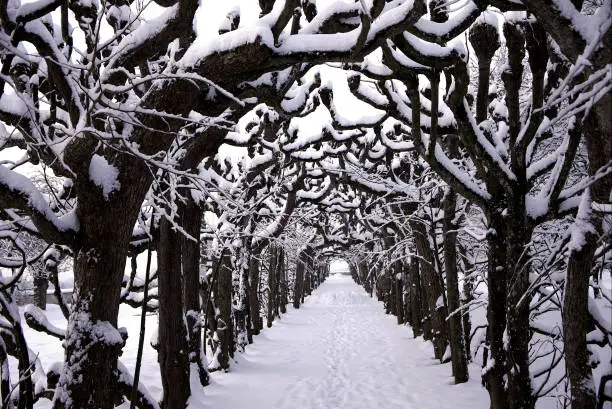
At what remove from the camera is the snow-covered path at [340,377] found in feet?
23.9

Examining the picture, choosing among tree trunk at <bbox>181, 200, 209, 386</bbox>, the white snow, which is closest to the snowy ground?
tree trunk at <bbox>181, 200, 209, 386</bbox>

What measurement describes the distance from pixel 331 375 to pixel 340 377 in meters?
0.27

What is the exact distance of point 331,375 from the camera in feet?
30.9

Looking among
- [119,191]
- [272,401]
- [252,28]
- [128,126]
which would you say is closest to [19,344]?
[119,191]

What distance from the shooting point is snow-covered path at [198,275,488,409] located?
7.27 m

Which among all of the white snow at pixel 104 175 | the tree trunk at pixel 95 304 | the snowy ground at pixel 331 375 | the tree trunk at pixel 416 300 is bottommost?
the snowy ground at pixel 331 375

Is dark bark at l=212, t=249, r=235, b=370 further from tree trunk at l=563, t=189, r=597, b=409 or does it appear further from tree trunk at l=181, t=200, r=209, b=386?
tree trunk at l=563, t=189, r=597, b=409

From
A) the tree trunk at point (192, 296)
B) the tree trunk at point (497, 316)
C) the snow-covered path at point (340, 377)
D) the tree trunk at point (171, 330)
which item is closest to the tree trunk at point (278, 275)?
the snow-covered path at point (340, 377)

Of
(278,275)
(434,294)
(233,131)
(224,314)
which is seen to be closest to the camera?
(233,131)

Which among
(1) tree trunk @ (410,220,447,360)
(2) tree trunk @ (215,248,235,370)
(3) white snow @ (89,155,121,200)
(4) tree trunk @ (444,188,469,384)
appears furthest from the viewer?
(2) tree trunk @ (215,248,235,370)

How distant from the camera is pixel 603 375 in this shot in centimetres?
302

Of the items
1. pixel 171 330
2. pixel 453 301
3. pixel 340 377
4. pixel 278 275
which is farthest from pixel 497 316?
pixel 278 275

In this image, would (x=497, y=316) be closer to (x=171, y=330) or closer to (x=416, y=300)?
(x=171, y=330)

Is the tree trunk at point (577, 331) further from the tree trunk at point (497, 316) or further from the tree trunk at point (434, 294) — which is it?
the tree trunk at point (434, 294)
